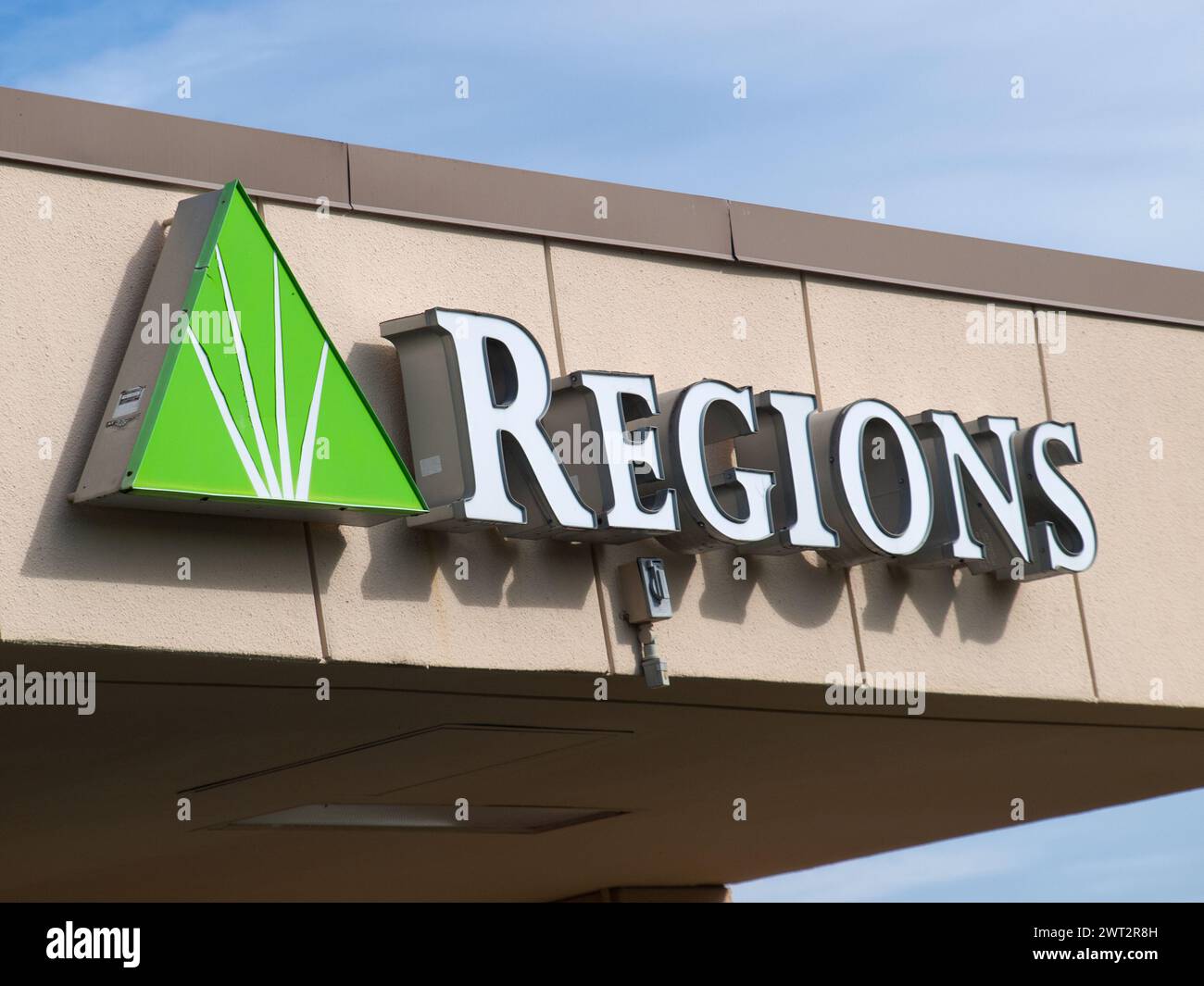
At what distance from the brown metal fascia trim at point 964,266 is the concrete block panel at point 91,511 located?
10.2 ft

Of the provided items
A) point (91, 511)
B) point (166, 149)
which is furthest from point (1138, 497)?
point (91, 511)

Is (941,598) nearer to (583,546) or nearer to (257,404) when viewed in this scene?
(583,546)

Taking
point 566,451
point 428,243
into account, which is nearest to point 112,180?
point 428,243

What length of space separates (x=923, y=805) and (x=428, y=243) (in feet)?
21.6

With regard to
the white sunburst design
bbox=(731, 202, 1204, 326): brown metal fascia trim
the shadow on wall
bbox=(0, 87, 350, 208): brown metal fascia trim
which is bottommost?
the shadow on wall

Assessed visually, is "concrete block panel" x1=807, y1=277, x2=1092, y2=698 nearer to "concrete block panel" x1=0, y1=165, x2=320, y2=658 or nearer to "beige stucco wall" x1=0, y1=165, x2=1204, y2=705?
"beige stucco wall" x1=0, y1=165, x2=1204, y2=705

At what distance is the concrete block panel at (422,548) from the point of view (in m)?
7.49

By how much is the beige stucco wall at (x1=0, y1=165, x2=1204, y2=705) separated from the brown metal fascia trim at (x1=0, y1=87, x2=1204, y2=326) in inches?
3.3

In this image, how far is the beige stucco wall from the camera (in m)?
6.91

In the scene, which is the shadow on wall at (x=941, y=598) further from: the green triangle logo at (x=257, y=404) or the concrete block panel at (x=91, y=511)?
the concrete block panel at (x=91, y=511)

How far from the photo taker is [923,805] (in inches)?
510

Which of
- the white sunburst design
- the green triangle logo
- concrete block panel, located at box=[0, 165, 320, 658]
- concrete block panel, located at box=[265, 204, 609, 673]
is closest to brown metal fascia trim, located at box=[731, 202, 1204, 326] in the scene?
concrete block panel, located at box=[265, 204, 609, 673]
